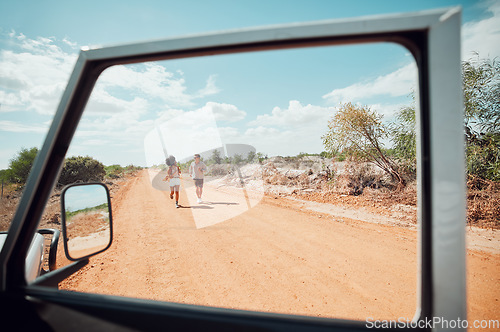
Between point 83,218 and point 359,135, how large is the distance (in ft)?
28.2

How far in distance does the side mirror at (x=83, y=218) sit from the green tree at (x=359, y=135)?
25.1 feet

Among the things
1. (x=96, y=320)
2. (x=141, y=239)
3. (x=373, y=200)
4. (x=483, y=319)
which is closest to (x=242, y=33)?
(x=96, y=320)

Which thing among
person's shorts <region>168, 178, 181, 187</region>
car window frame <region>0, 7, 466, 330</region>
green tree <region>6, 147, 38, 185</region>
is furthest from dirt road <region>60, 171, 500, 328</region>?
green tree <region>6, 147, 38, 185</region>

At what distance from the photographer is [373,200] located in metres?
8.73

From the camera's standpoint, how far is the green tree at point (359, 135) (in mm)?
8312

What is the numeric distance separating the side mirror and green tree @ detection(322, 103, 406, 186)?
25.1ft

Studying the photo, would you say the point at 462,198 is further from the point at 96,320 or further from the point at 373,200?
the point at 373,200

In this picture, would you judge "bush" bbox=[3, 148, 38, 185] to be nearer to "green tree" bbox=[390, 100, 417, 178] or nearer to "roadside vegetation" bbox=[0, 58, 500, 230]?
"roadside vegetation" bbox=[0, 58, 500, 230]

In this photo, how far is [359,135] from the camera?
8.49 meters

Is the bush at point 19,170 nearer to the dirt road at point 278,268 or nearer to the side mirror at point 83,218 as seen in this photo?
the dirt road at point 278,268

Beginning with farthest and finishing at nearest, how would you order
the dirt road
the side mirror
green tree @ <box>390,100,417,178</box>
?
green tree @ <box>390,100,417,178</box> → the dirt road → the side mirror

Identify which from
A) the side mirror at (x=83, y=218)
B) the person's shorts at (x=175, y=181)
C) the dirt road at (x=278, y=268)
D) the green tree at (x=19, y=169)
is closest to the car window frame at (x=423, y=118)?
the side mirror at (x=83, y=218)

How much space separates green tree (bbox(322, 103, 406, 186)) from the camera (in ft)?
27.3

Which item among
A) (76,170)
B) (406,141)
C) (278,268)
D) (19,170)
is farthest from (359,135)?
(19,170)
